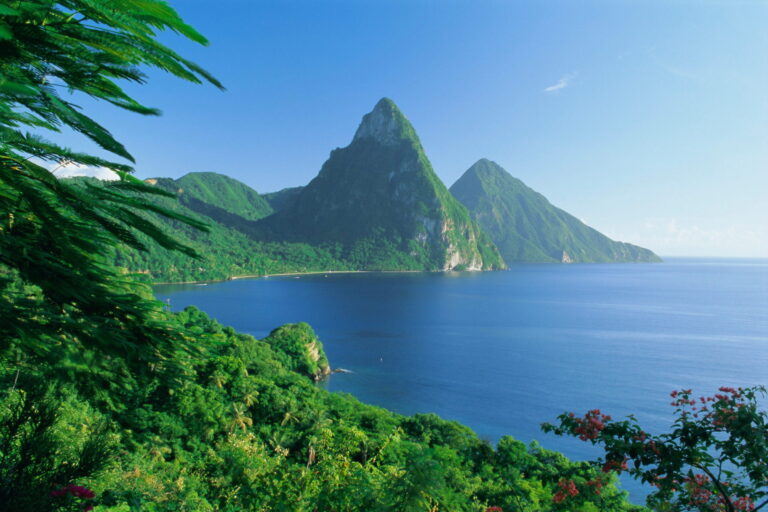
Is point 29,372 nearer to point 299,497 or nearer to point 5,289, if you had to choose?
point 5,289

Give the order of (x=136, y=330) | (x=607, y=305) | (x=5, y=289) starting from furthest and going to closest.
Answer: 1. (x=607, y=305)
2. (x=136, y=330)
3. (x=5, y=289)

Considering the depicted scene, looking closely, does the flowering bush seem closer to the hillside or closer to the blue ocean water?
the blue ocean water

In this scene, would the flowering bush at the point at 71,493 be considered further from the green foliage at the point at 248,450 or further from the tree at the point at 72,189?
the tree at the point at 72,189

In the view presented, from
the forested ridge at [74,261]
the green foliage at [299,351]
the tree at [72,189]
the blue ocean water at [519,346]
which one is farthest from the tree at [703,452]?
the green foliage at [299,351]

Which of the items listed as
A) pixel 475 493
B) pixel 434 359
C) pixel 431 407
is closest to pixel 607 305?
pixel 434 359

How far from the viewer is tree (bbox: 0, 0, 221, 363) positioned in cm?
157

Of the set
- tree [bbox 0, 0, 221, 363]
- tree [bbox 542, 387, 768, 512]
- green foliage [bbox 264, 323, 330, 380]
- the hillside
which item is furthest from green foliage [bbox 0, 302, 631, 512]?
the hillside

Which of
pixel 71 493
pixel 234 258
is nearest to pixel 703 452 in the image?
pixel 71 493

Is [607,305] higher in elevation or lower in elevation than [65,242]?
lower

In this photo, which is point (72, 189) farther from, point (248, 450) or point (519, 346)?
point (519, 346)

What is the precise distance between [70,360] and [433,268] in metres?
182

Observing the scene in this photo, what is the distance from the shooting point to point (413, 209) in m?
196

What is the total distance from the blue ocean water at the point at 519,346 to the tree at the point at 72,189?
30666 mm

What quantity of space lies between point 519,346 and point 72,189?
185 ft
